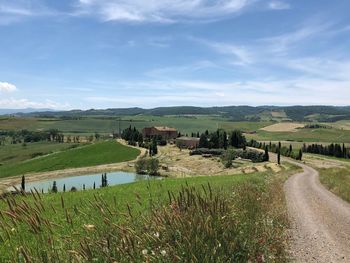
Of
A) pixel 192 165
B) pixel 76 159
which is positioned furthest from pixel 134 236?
pixel 76 159

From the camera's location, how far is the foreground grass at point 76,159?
138375 mm

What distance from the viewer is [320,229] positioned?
15.7 meters

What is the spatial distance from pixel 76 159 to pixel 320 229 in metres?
140

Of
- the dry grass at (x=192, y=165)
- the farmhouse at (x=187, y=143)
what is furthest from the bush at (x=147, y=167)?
the farmhouse at (x=187, y=143)

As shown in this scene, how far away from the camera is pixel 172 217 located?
→ 5.63 metres

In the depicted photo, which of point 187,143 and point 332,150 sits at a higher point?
point 187,143

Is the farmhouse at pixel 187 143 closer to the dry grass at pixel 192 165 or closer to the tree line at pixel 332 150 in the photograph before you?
the dry grass at pixel 192 165

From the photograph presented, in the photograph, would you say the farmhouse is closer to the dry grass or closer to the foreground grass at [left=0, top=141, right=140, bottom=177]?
the dry grass

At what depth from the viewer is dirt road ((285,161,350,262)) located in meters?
11.8

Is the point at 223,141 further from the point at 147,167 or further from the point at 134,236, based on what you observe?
the point at 134,236

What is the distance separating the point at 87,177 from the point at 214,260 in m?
117

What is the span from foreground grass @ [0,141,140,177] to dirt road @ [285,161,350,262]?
124m

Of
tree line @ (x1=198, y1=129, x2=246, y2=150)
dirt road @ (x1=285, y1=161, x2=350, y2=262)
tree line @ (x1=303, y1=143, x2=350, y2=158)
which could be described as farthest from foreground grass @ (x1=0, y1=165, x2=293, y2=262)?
tree line @ (x1=198, y1=129, x2=246, y2=150)

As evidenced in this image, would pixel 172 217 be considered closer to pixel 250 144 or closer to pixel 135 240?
pixel 135 240
